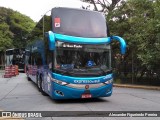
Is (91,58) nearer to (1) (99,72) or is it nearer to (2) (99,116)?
(1) (99,72)

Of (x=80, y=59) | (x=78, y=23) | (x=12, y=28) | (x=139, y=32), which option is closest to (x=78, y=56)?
(x=80, y=59)

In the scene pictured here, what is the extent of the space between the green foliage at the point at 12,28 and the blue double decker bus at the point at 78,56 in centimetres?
4047

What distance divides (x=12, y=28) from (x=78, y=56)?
47.6 metres

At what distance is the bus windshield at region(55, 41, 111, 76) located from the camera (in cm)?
1254

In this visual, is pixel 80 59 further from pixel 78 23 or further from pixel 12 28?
pixel 12 28

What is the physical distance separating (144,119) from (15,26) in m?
50.5

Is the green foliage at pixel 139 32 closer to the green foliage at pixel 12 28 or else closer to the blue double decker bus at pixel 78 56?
the blue double decker bus at pixel 78 56

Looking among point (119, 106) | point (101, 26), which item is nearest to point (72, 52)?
point (101, 26)

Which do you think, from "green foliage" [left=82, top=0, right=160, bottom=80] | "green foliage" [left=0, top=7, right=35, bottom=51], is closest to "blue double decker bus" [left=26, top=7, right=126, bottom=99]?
"green foliage" [left=82, top=0, right=160, bottom=80]

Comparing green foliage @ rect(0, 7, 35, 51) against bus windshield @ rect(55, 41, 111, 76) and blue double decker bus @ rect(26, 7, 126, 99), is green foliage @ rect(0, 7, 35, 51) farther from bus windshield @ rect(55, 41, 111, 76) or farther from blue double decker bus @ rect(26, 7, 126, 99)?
bus windshield @ rect(55, 41, 111, 76)

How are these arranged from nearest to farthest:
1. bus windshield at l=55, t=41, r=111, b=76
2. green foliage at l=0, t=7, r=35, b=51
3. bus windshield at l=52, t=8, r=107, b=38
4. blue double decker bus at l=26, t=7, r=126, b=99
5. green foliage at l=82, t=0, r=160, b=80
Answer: blue double decker bus at l=26, t=7, r=126, b=99
bus windshield at l=55, t=41, r=111, b=76
bus windshield at l=52, t=8, r=107, b=38
green foliage at l=82, t=0, r=160, b=80
green foliage at l=0, t=7, r=35, b=51

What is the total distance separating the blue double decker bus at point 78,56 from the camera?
12.4m

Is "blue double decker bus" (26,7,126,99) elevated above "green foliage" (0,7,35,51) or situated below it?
below

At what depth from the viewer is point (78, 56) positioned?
12.7m
